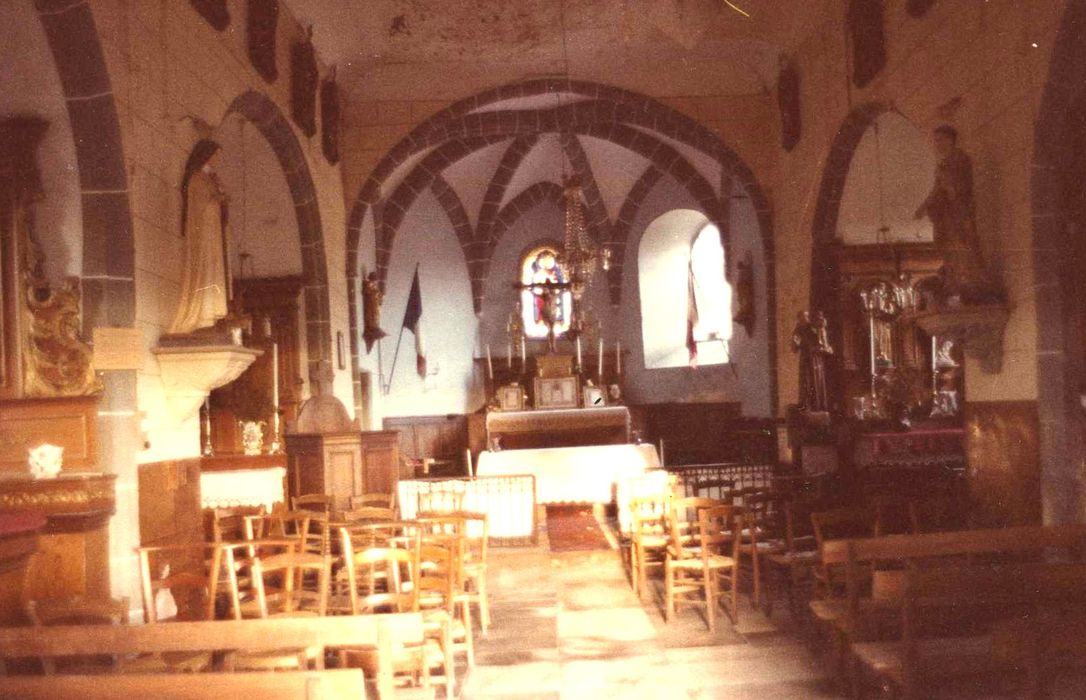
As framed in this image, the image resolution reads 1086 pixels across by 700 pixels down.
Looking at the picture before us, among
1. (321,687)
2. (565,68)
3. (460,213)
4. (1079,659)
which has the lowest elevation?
(1079,659)

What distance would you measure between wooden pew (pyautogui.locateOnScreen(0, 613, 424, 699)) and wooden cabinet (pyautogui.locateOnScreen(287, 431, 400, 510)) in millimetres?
5590

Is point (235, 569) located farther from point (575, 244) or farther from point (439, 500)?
point (575, 244)

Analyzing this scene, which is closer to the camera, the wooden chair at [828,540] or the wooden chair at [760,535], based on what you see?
the wooden chair at [828,540]

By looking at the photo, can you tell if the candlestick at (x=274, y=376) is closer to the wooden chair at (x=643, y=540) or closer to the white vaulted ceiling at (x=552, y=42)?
the white vaulted ceiling at (x=552, y=42)

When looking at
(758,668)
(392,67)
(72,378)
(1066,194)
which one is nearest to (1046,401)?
(1066,194)

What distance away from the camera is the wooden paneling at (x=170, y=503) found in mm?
6238

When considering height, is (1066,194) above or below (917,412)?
above

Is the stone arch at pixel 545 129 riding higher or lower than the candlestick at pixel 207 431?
higher

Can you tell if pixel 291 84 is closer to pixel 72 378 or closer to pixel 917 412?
pixel 72 378

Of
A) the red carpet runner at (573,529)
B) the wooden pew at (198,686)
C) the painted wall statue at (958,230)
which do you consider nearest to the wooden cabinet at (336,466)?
the red carpet runner at (573,529)

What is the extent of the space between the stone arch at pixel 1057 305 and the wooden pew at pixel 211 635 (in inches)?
196

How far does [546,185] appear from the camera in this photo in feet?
57.6

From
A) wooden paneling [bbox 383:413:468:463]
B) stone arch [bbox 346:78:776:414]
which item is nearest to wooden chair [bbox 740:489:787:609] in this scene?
stone arch [bbox 346:78:776:414]

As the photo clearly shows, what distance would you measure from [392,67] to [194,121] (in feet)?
19.1
